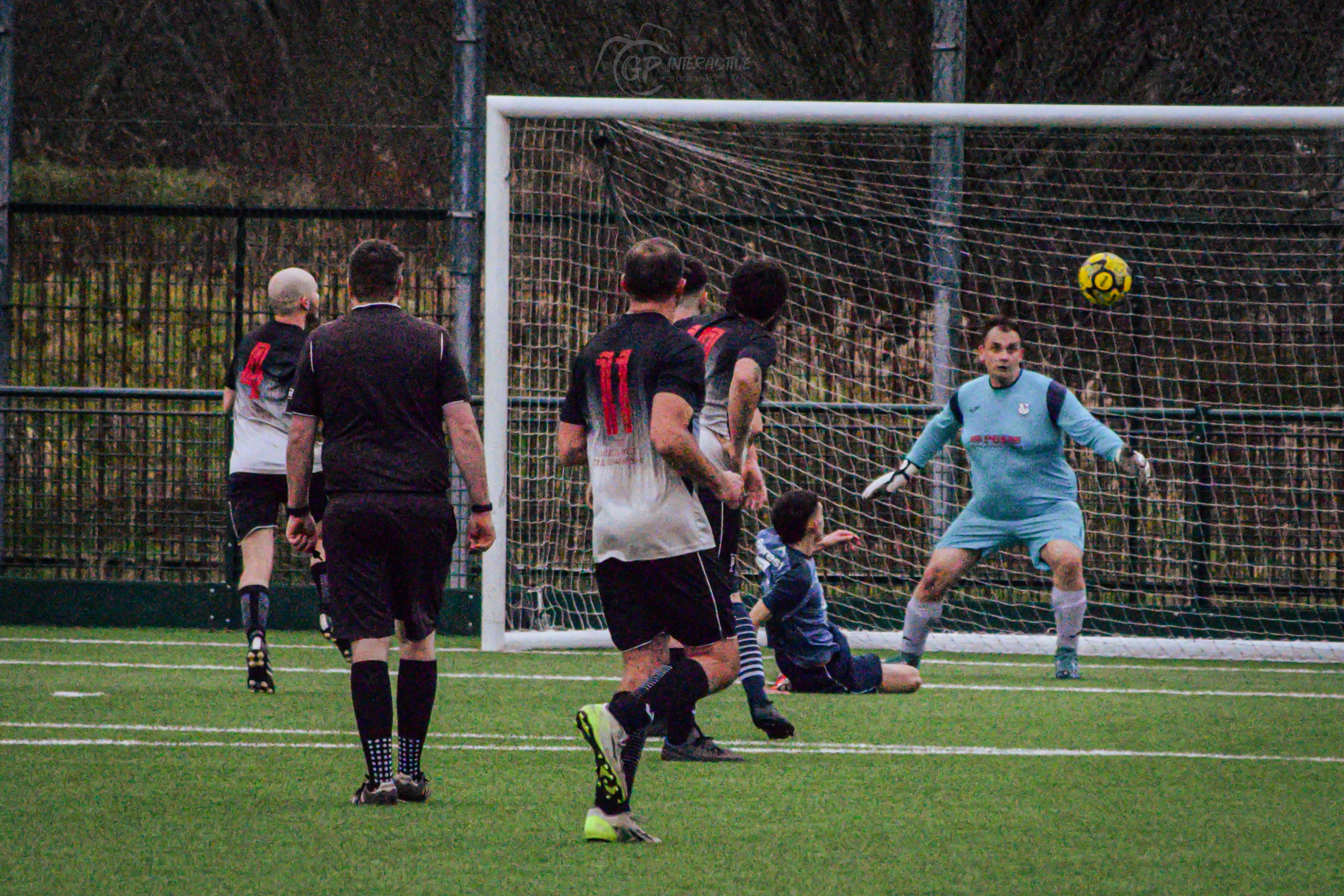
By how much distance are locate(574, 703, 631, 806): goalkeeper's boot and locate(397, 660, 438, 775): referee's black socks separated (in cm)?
98

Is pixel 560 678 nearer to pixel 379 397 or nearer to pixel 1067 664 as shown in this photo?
pixel 1067 664

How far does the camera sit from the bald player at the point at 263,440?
30.0ft

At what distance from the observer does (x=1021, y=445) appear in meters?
10.2

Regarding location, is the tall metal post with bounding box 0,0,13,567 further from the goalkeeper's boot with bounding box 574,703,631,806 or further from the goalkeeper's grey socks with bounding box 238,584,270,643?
the goalkeeper's boot with bounding box 574,703,631,806

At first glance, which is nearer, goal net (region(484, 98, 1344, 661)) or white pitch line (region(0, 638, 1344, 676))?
white pitch line (region(0, 638, 1344, 676))

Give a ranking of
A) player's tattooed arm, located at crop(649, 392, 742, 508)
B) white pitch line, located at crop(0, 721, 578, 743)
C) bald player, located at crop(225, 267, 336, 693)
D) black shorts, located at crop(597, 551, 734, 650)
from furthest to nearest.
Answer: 1. bald player, located at crop(225, 267, 336, 693)
2. white pitch line, located at crop(0, 721, 578, 743)
3. black shorts, located at crop(597, 551, 734, 650)
4. player's tattooed arm, located at crop(649, 392, 742, 508)

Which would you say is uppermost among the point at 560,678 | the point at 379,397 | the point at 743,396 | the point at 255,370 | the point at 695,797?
the point at 255,370

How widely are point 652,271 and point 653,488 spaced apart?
66 cm

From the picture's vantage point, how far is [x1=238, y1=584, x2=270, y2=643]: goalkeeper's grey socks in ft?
29.8

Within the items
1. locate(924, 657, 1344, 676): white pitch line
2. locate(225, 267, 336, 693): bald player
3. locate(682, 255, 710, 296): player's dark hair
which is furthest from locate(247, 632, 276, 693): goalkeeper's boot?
locate(924, 657, 1344, 676): white pitch line

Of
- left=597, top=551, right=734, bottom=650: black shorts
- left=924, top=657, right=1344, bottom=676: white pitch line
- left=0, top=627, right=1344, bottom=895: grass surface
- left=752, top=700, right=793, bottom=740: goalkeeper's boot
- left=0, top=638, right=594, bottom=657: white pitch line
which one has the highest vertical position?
left=597, top=551, right=734, bottom=650: black shorts

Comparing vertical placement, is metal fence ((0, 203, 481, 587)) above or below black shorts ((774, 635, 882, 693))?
above

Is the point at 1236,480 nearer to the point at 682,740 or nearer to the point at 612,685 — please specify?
the point at 612,685

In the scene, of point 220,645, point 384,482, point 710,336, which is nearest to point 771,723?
point 710,336
